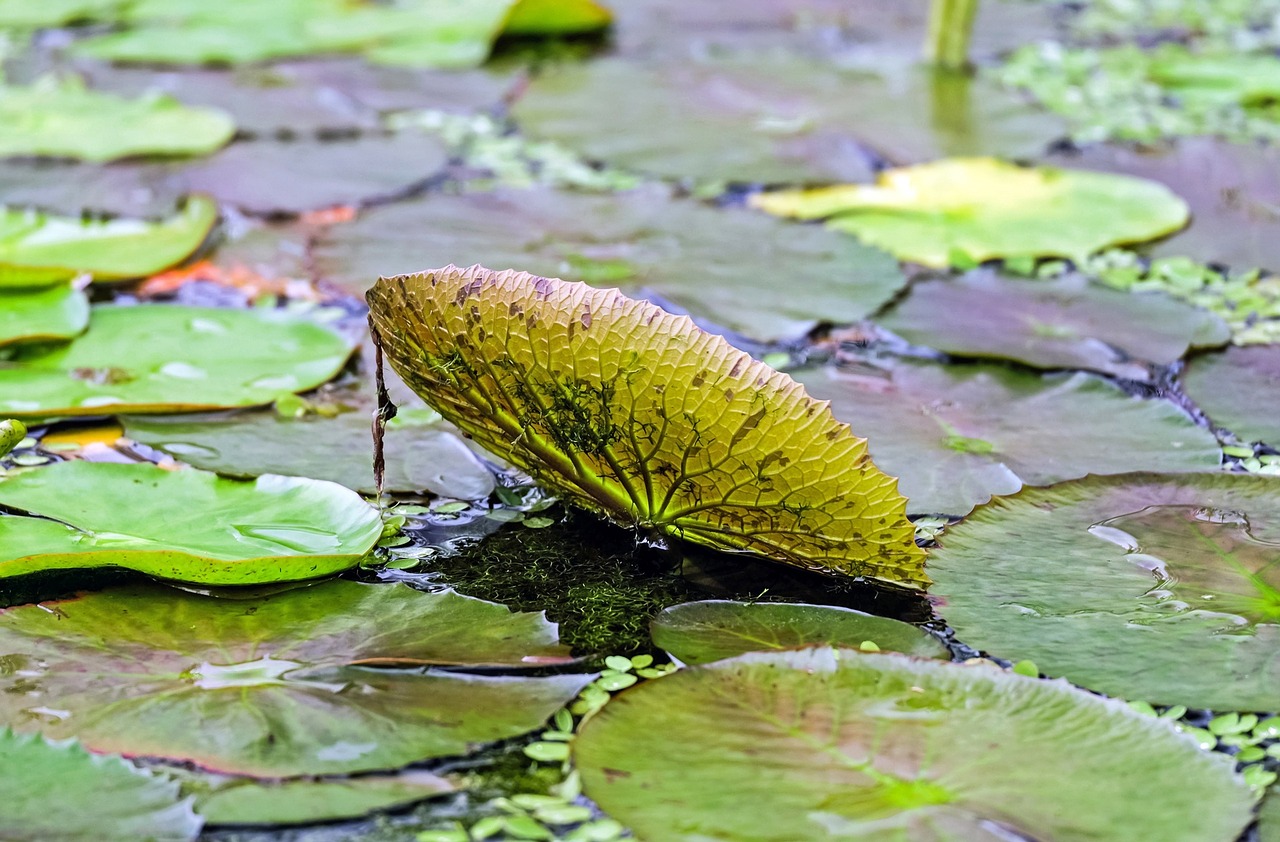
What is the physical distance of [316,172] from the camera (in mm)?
2229

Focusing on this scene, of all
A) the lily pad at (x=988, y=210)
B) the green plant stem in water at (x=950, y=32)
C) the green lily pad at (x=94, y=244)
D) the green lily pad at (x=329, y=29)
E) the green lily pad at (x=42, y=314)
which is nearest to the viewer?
the green lily pad at (x=42, y=314)

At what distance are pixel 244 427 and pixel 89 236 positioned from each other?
69 centimetres

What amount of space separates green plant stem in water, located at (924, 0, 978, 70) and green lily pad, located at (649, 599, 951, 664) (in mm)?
1976

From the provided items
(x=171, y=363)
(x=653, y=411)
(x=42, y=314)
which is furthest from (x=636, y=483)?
(x=42, y=314)

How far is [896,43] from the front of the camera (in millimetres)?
3014

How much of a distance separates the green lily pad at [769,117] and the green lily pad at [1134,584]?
3.58ft

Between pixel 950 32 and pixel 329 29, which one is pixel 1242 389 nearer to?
pixel 950 32

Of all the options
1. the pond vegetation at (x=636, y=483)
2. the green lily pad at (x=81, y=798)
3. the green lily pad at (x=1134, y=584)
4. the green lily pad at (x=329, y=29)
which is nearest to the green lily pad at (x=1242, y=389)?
the pond vegetation at (x=636, y=483)

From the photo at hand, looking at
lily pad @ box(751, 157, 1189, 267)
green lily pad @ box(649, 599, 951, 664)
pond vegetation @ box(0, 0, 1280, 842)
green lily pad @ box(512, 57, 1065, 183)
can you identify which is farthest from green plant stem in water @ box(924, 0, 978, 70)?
green lily pad @ box(649, 599, 951, 664)

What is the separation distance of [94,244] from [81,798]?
124cm

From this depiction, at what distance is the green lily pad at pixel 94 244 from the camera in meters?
1.77

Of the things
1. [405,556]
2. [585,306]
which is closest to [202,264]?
[405,556]

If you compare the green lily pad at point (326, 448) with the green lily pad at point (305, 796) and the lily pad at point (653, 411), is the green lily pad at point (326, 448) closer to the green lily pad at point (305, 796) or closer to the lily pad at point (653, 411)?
the lily pad at point (653, 411)

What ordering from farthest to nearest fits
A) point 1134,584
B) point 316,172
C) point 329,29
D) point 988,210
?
point 329,29, point 316,172, point 988,210, point 1134,584
